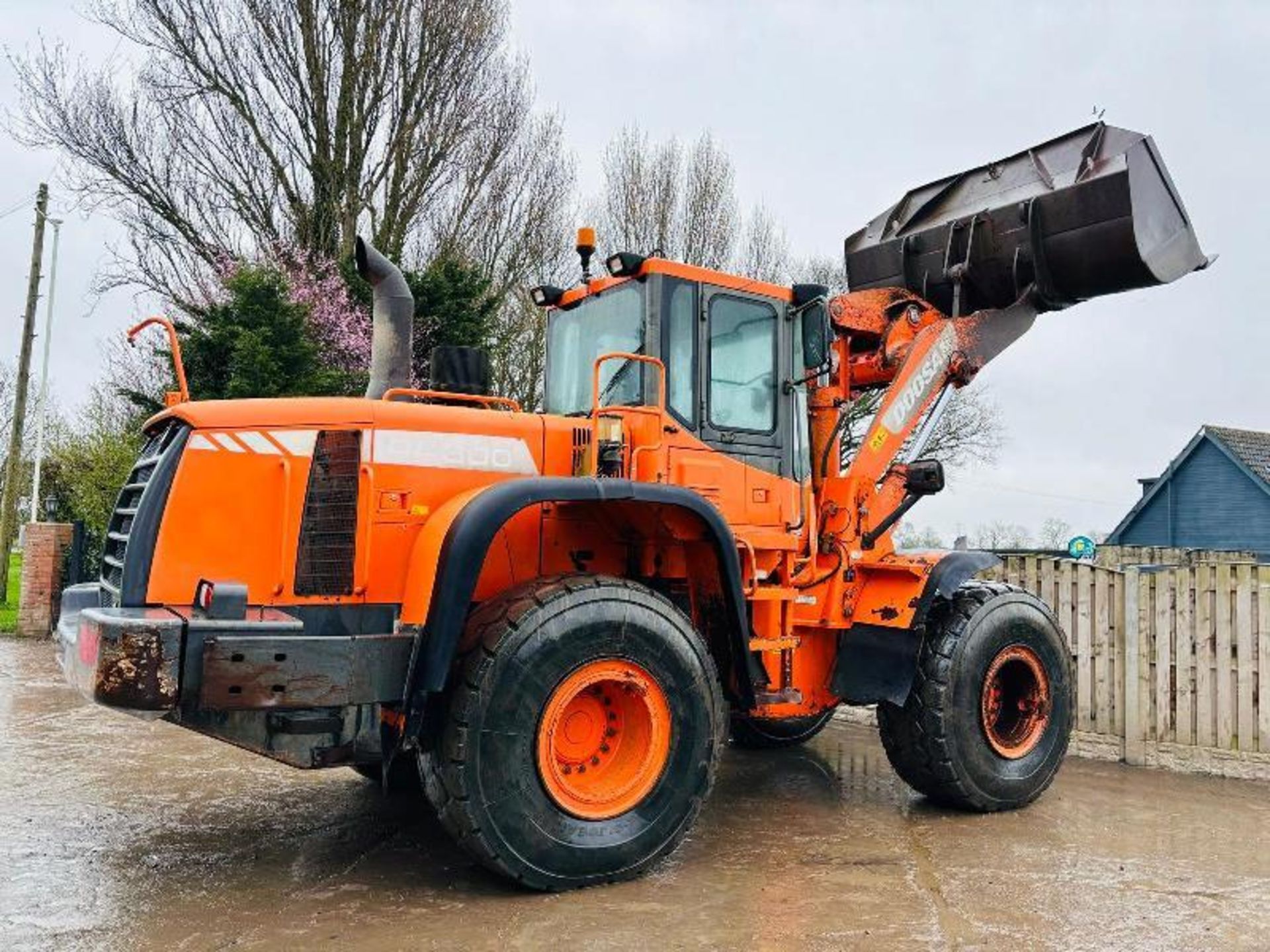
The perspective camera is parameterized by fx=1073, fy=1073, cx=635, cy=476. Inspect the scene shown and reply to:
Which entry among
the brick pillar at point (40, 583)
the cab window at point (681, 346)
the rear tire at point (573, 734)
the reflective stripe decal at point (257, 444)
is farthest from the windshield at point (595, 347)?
the brick pillar at point (40, 583)

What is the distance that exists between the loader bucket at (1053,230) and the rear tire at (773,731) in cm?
313

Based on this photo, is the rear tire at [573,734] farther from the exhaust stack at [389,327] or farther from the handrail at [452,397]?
the exhaust stack at [389,327]

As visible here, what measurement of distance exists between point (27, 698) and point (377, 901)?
6.90 metres

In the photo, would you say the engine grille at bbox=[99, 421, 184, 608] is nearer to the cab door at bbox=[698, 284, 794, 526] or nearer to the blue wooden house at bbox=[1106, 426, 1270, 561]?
the cab door at bbox=[698, 284, 794, 526]

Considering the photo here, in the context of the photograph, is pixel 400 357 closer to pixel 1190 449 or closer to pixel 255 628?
pixel 255 628

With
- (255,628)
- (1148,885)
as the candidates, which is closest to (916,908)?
(1148,885)

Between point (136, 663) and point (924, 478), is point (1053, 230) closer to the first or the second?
point (924, 478)

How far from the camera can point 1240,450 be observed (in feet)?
96.7

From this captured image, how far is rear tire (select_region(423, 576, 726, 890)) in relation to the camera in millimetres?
4355

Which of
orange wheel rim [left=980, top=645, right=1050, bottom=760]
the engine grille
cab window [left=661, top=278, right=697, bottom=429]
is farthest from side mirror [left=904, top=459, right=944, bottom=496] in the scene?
the engine grille

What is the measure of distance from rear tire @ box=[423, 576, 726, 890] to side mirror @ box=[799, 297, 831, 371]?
1839mm

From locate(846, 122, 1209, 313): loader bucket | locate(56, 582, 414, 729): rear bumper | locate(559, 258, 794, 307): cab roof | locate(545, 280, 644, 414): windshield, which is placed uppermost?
locate(846, 122, 1209, 313): loader bucket

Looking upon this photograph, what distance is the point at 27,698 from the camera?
9.71 metres

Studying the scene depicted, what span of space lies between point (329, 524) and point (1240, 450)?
1206 inches
